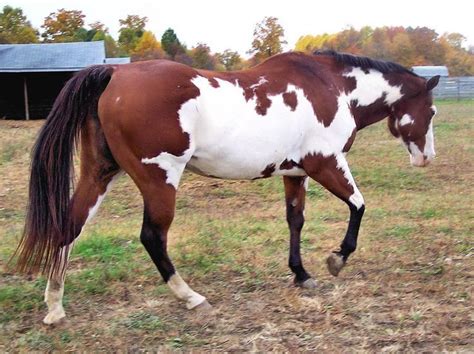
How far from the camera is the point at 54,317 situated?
12.7 ft

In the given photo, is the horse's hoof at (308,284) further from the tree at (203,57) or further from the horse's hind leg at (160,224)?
the tree at (203,57)

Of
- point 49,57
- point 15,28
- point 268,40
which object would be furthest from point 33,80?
point 15,28

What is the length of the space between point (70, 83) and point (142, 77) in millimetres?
494

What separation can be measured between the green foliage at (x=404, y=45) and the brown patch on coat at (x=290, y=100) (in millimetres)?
48063

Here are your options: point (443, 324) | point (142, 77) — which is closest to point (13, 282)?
point (142, 77)

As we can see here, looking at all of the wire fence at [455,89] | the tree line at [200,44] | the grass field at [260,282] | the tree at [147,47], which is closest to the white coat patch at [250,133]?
the grass field at [260,282]

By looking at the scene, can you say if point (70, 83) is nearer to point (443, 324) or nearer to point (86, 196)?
point (86, 196)

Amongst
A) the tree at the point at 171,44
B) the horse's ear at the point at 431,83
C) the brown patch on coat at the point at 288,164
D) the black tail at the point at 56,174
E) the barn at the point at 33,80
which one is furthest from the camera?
the tree at the point at 171,44

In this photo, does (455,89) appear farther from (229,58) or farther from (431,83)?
(431,83)

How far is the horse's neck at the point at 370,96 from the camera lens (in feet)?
15.9

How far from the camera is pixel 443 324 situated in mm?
3787

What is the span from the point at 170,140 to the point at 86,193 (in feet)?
2.44

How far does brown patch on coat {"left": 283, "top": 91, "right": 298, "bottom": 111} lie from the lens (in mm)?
4273

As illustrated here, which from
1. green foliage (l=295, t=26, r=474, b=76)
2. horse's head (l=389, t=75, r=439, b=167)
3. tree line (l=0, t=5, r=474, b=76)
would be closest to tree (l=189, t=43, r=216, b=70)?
tree line (l=0, t=5, r=474, b=76)
